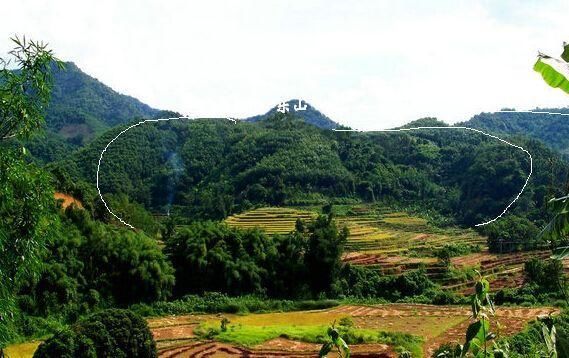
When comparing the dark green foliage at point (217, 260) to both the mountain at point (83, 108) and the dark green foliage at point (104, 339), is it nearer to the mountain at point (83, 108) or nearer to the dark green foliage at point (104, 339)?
the dark green foliage at point (104, 339)

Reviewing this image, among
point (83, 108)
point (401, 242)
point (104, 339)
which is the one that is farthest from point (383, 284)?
point (83, 108)

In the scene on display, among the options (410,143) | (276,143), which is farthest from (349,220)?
(410,143)

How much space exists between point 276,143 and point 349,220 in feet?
63.3

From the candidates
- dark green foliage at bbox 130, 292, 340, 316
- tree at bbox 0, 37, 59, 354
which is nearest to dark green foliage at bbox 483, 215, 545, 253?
dark green foliage at bbox 130, 292, 340, 316

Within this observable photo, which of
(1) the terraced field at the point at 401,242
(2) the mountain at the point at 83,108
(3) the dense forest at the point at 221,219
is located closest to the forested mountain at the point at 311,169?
(3) the dense forest at the point at 221,219

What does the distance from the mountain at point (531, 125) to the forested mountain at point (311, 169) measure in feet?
71.6

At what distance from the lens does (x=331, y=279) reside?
30.5 m

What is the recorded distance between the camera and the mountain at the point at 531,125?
86.6 m

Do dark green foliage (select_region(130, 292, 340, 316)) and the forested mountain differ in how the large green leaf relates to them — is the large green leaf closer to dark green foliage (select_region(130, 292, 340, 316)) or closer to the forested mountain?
dark green foliage (select_region(130, 292, 340, 316))

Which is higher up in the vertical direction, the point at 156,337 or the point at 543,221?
the point at 543,221

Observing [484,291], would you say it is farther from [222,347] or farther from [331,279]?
[331,279]

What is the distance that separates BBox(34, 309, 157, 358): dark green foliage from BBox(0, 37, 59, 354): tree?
23.8ft

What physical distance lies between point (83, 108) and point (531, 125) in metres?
81.1

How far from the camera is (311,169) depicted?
5631cm
